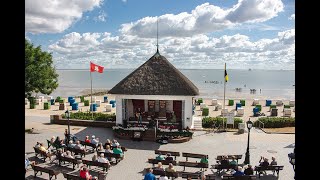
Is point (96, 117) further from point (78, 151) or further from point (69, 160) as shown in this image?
point (69, 160)

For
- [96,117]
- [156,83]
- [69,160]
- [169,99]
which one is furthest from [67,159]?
[96,117]

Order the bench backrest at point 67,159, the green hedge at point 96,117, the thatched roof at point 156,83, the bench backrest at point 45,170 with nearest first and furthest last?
the bench backrest at point 45,170 < the bench backrest at point 67,159 < the thatched roof at point 156,83 < the green hedge at point 96,117

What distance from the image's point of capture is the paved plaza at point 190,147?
56.8 ft

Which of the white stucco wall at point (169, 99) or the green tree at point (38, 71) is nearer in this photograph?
the green tree at point (38, 71)

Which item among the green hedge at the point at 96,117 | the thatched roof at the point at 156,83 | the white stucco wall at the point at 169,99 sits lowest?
the green hedge at the point at 96,117

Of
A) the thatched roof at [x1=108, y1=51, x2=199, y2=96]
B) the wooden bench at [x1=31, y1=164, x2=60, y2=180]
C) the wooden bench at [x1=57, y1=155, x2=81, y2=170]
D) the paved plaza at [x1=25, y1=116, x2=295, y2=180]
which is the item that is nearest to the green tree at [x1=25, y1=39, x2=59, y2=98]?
the paved plaza at [x1=25, y1=116, x2=295, y2=180]

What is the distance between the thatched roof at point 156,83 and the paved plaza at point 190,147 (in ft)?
13.0

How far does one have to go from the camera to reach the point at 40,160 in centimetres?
1906

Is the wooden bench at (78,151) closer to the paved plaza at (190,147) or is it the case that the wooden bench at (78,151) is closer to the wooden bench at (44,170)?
the paved plaza at (190,147)

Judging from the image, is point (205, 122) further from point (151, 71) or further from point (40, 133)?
point (40, 133)

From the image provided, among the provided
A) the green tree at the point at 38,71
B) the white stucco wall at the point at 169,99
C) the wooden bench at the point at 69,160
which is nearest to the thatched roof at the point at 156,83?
the white stucco wall at the point at 169,99
